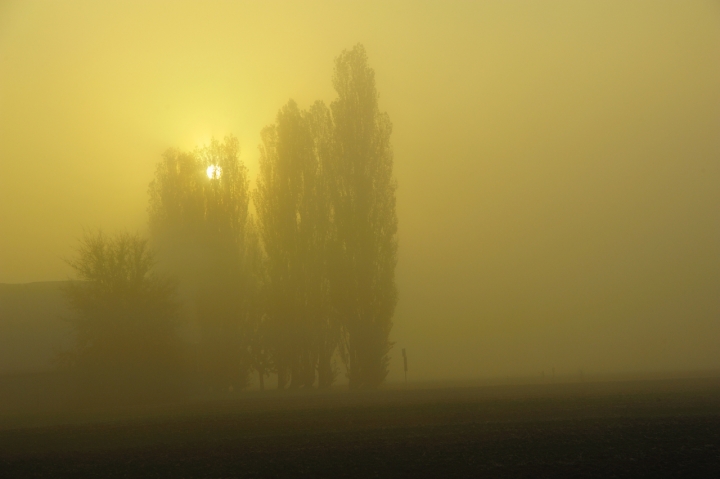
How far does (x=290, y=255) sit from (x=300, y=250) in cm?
52

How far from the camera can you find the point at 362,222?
2595 centimetres

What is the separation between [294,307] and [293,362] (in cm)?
227

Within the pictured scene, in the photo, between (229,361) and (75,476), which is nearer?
(75,476)

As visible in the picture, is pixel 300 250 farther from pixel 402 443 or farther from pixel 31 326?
pixel 402 443

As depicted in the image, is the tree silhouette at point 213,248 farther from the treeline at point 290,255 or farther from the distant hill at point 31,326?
the distant hill at point 31,326

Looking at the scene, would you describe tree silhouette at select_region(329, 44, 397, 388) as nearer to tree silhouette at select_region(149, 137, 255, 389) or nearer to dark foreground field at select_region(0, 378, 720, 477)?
tree silhouette at select_region(149, 137, 255, 389)

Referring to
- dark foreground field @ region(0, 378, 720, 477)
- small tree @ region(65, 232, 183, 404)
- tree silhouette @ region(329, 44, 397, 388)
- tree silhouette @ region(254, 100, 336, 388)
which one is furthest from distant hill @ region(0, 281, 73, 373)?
dark foreground field @ region(0, 378, 720, 477)

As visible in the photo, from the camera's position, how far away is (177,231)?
97.1 feet

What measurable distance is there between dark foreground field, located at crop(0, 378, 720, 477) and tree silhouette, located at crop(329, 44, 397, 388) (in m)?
11.7

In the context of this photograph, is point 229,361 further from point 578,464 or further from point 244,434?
point 578,464

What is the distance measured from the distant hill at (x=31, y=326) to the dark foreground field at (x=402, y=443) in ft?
45.3

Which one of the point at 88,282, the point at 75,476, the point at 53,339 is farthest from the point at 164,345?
the point at 75,476

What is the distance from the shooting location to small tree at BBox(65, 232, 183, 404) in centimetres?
2150

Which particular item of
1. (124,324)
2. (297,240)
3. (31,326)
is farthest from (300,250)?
(31,326)
